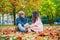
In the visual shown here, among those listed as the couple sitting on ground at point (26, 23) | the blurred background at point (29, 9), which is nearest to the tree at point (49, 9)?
the blurred background at point (29, 9)

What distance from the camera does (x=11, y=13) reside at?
2744 millimetres

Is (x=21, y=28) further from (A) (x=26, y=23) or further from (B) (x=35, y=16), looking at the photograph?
(B) (x=35, y=16)

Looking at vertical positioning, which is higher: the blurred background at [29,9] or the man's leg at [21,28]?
the blurred background at [29,9]

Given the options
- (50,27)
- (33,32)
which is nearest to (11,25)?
(33,32)

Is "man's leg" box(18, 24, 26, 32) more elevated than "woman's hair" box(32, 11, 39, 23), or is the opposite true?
"woman's hair" box(32, 11, 39, 23)

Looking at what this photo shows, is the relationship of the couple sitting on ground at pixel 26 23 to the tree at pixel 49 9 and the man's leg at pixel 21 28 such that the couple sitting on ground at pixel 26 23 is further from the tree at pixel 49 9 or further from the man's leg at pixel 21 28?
the tree at pixel 49 9

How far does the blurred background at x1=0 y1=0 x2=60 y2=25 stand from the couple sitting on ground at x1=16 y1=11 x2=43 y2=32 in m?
0.05

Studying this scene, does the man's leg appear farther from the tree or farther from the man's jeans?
the tree

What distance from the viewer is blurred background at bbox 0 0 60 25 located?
9.00 feet

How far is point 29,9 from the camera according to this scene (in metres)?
2.75

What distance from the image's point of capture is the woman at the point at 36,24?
2.75m

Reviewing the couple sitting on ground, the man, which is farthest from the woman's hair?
the man

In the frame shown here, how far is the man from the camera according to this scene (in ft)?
9.00

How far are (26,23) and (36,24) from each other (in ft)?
0.44
